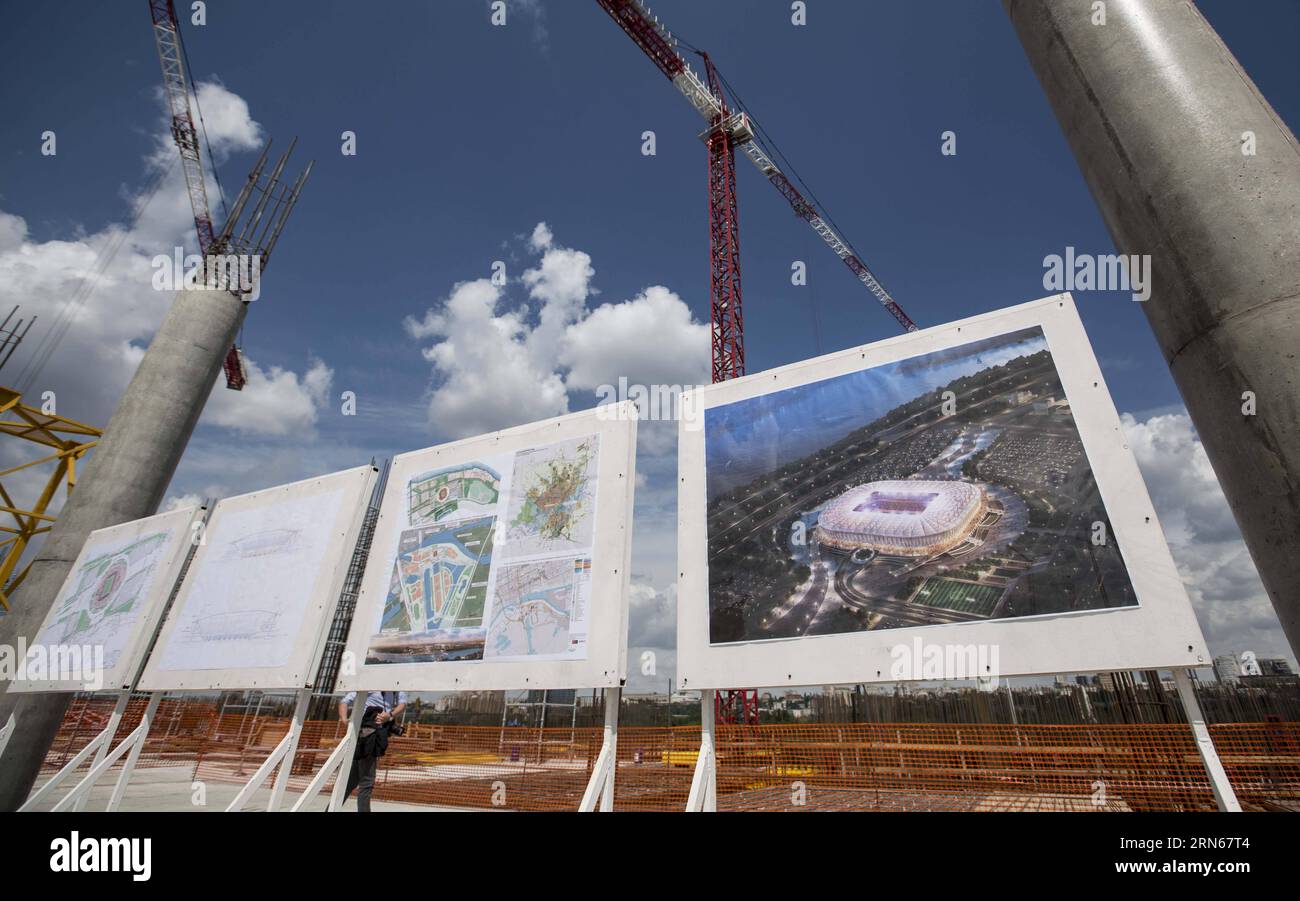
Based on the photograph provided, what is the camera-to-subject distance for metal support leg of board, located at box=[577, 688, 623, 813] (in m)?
3.13

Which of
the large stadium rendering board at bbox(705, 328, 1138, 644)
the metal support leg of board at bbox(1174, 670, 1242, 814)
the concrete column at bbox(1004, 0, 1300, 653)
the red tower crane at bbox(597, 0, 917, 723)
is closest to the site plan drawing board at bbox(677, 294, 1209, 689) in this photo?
the large stadium rendering board at bbox(705, 328, 1138, 644)

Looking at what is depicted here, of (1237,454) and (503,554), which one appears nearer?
(1237,454)

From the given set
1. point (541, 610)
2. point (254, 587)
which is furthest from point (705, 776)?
point (254, 587)

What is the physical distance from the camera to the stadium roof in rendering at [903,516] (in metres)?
3.07

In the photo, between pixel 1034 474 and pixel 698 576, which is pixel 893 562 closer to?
pixel 1034 474

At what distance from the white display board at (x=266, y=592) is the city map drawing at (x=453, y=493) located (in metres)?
0.64

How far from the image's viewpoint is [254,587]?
5.55 m

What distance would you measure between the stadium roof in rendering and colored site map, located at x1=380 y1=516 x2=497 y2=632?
2506 millimetres

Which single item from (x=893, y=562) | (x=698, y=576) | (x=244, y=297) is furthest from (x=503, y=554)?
(x=244, y=297)

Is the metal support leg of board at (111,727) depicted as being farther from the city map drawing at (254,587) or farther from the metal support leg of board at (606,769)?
the metal support leg of board at (606,769)

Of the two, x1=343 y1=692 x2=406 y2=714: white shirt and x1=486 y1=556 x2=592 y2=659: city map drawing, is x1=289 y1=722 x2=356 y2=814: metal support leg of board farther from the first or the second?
x1=486 y1=556 x2=592 y2=659: city map drawing

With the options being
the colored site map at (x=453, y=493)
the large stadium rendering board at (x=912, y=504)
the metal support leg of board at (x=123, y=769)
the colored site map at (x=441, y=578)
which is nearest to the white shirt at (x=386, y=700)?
the colored site map at (x=441, y=578)
